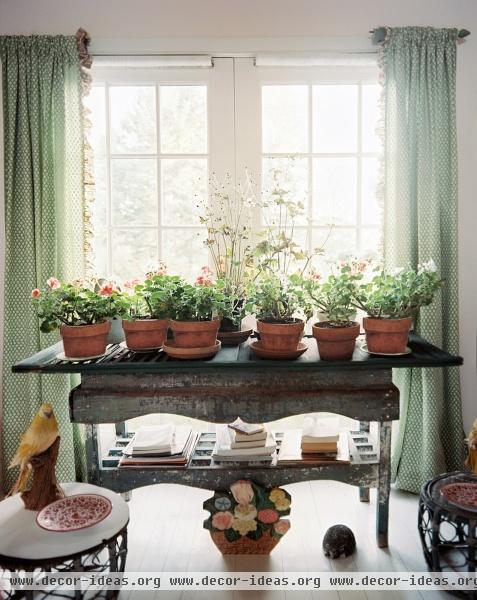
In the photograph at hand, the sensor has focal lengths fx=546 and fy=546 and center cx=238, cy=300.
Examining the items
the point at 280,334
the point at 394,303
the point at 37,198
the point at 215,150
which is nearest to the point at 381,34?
the point at 215,150

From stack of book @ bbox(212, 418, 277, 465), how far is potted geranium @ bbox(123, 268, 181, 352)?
0.53 m

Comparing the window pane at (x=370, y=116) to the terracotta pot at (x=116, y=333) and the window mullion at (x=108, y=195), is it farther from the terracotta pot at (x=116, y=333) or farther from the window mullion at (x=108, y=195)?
the terracotta pot at (x=116, y=333)

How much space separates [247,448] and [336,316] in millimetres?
711

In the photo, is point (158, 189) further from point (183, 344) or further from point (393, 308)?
point (393, 308)

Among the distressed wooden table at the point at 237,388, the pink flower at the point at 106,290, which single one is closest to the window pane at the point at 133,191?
the pink flower at the point at 106,290

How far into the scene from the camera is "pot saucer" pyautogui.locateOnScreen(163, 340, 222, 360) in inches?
89.0

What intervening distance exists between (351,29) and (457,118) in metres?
0.77

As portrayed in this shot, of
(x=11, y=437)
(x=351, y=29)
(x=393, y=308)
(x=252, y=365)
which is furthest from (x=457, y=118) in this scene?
(x=11, y=437)

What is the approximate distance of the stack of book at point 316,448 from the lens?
2424mm

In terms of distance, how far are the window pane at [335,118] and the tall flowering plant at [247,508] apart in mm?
1920

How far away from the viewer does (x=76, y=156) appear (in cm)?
296

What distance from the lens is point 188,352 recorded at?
2.26 metres

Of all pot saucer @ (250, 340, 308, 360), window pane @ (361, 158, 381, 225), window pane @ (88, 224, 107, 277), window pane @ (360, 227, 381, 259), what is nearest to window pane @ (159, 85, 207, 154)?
window pane @ (88, 224, 107, 277)

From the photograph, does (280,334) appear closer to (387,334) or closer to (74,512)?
(387,334)
